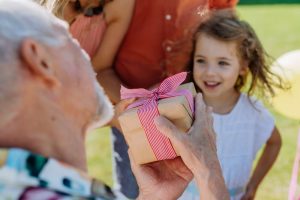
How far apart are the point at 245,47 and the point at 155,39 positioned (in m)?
0.50

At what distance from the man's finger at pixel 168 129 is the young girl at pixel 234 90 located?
1073 millimetres

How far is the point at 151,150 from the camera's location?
88.6 inches

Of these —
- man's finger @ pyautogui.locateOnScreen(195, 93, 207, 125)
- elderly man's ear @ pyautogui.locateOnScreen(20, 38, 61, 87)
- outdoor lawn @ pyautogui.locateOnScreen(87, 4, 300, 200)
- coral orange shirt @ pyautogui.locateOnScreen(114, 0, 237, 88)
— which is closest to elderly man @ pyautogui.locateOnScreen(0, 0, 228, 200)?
elderly man's ear @ pyautogui.locateOnScreen(20, 38, 61, 87)

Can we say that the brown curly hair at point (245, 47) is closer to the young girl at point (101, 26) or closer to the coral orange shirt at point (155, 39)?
the coral orange shirt at point (155, 39)

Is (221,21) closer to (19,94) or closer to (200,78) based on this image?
(200,78)

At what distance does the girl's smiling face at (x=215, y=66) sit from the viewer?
320cm

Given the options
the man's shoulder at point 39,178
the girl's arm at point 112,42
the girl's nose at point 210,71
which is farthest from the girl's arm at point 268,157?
the man's shoulder at point 39,178

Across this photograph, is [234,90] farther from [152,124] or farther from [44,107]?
[44,107]

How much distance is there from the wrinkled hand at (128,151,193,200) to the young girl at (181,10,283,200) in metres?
0.89

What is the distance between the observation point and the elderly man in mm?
1450

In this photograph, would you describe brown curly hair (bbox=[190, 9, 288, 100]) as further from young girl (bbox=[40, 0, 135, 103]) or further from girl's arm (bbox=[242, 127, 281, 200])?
young girl (bbox=[40, 0, 135, 103])

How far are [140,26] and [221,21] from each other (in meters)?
0.46

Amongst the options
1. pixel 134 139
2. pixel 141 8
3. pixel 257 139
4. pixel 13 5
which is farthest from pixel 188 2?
pixel 13 5

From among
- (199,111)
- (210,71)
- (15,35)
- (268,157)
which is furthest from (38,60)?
(268,157)
